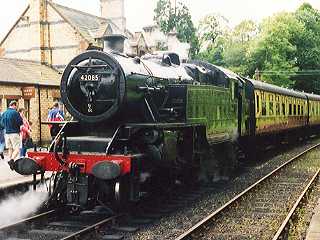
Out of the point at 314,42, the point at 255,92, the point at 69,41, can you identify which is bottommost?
the point at 255,92

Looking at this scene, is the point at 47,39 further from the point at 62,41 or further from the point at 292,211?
the point at 292,211

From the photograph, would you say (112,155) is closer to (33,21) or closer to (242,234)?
(242,234)

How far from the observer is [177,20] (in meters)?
63.1

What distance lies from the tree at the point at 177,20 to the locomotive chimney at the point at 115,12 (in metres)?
28.0

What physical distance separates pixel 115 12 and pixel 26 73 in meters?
12.7

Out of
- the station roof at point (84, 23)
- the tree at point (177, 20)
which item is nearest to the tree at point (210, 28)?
the tree at point (177, 20)

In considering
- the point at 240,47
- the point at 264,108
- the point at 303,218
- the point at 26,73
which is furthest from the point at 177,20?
the point at 303,218

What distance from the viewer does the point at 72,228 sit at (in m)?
7.24

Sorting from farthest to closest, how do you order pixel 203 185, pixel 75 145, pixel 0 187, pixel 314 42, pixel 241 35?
pixel 241 35 → pixel 314 42 → pixel 203 185 → pixel 0 187 → pixel 75 145

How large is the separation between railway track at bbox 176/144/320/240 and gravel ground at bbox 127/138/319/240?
10.1 inches

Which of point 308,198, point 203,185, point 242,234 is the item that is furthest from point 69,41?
point 242,234

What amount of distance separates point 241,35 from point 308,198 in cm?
5473

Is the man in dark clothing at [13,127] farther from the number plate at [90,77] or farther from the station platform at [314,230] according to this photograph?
the station platform at [314,230]

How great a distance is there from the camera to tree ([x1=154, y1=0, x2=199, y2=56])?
62062 millimetres
